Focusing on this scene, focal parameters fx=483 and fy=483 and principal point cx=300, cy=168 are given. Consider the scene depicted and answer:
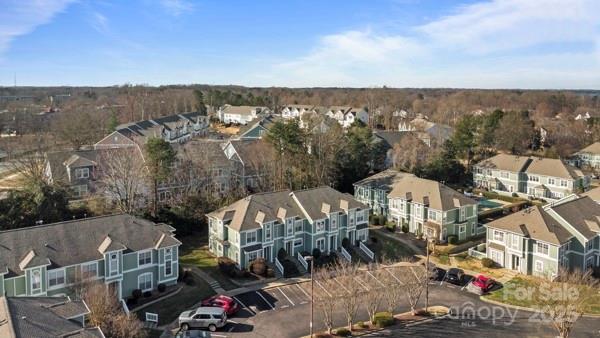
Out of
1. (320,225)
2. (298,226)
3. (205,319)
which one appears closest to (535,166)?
(320,225)

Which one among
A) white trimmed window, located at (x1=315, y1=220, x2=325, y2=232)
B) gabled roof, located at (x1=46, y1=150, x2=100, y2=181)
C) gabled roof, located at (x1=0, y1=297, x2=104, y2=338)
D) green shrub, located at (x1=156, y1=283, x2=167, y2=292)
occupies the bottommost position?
green shrub, located at (x1=156, y1=283, x2=167, y2=292)

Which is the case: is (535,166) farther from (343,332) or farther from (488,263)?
(343,332)

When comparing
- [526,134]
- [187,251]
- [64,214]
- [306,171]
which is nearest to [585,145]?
[526,134]

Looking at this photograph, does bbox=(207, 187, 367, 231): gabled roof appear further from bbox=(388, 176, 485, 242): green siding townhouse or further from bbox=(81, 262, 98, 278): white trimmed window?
bbox=(81, 262, 98, 278): white trimmed window

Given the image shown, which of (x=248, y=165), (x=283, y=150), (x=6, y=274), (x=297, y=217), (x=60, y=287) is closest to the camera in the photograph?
(x=6, y=274)

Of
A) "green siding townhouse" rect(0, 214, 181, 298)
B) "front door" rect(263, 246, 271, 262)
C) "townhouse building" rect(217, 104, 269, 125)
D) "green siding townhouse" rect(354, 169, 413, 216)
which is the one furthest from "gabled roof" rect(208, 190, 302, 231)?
"townhouse building" rect(217, 104, 269, 125)

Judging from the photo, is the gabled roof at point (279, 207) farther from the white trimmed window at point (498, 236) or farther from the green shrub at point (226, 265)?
the white trimmed window at point (498, 236)

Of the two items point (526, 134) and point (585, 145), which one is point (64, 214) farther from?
point (585, 145)
